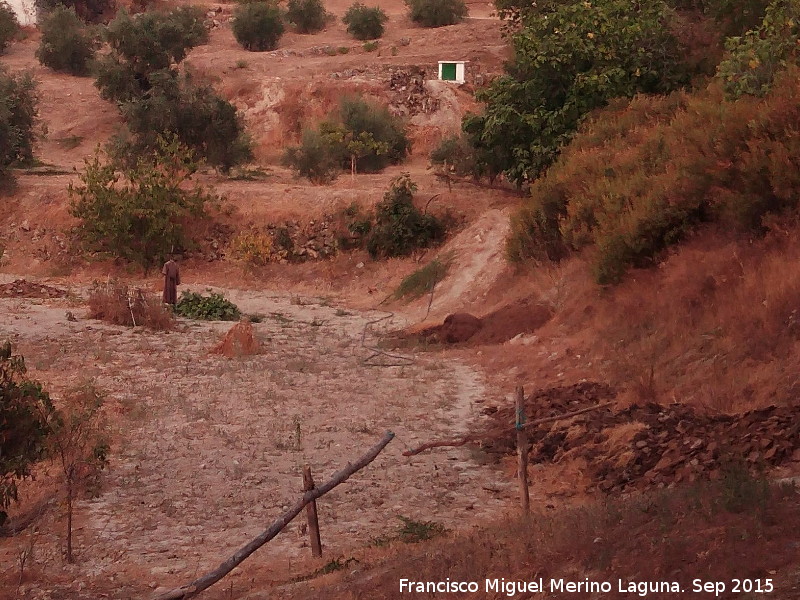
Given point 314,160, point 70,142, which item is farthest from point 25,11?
point 314,160

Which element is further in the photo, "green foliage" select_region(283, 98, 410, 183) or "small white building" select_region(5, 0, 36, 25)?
"small white building" select_region(5, 0, 36, 25)

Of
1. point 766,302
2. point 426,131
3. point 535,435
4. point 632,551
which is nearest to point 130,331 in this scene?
point 535,435

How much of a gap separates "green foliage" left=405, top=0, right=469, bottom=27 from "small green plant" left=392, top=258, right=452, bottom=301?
26.9 meters

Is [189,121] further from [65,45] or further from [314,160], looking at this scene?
[65,45]

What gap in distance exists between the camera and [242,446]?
9.70m

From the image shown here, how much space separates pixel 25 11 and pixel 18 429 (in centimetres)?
4338

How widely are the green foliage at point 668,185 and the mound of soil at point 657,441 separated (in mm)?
3539

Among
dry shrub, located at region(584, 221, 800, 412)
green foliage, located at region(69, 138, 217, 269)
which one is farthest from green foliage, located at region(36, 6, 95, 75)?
dry shrub, located at region(584, 221, 800, 412)

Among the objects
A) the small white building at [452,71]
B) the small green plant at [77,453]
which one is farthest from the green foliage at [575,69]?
the small white building at [452,71]

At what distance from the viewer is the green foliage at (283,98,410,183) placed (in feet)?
87.6

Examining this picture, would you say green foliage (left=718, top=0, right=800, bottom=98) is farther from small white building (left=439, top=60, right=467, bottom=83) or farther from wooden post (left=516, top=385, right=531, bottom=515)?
small white building (left=439, top=60, right=467, bottom=83)

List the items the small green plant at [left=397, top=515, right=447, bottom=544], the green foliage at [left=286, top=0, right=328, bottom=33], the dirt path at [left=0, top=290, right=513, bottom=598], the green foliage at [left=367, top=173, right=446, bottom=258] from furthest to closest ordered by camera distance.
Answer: the green foliage at [left=286, top=0, right=328, bottom=33] < the green foliage at [left=367, top=173, right=446, bottom=258] < the dirt path at [left=0, top=290, right=513, bottom=598] < the small green plant at [left=397, top=515, right=447, bottom=544]

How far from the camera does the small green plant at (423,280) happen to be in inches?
750

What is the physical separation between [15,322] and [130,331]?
219 cm
